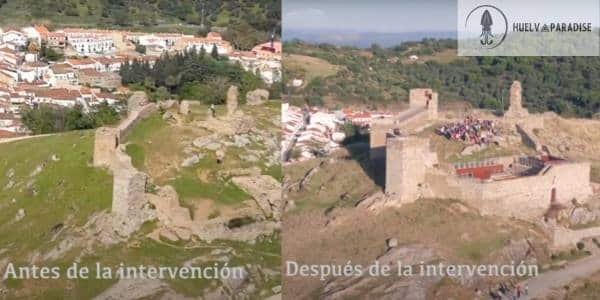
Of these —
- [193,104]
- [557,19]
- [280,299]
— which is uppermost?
[557,19]

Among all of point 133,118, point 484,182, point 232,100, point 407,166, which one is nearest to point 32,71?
point 133,118

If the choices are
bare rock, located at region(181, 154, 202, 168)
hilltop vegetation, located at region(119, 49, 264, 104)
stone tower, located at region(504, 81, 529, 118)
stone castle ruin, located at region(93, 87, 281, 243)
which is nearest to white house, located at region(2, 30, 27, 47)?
hilltop vegetation, located at region(119, 49, 264, 104)

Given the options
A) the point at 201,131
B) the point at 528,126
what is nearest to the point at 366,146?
the point at 528,126

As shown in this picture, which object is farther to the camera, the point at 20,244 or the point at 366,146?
the point at 366,146

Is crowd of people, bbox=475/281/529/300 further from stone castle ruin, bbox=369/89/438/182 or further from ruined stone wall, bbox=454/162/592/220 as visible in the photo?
stone castle ruin, bbox=369/89/438/182

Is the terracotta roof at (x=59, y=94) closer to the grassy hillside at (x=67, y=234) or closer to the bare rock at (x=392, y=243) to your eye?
the grassy hillside at (x=67, y=234)

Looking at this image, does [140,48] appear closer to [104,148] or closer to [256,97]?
[256,97]

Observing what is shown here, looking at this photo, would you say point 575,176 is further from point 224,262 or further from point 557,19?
point 224,262
